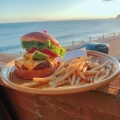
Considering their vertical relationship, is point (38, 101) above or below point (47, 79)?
below

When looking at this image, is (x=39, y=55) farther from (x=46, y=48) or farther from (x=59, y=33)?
(x=59, y=33)

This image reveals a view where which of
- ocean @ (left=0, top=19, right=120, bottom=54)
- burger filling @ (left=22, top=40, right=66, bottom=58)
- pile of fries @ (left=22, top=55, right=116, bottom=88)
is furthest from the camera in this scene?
ocean @ (left=0, top=19, right=120, bottom=54)

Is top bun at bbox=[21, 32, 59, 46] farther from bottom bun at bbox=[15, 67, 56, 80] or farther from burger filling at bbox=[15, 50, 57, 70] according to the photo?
bottom bun at bbox=[15, 67, 56, 80]

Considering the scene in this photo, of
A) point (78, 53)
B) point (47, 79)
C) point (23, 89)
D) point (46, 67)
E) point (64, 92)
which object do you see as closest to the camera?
point (64, 92)

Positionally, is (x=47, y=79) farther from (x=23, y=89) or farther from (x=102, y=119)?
(x=102, y=119)

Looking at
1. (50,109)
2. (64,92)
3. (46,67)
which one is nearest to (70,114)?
(50,109)

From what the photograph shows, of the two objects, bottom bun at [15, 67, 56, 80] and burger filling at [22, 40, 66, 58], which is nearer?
bottom bun at [15, 67, 56, 80]

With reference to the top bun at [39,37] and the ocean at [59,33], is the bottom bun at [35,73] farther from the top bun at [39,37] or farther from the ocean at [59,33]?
the ocean at [59,33]

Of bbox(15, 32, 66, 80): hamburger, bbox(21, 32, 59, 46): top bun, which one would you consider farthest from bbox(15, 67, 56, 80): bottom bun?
bbox(21, 32, 59, 46): top bun

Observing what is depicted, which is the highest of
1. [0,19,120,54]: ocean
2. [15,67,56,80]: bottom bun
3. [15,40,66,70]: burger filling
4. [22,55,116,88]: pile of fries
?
[15,40,66,70]: burger filling
